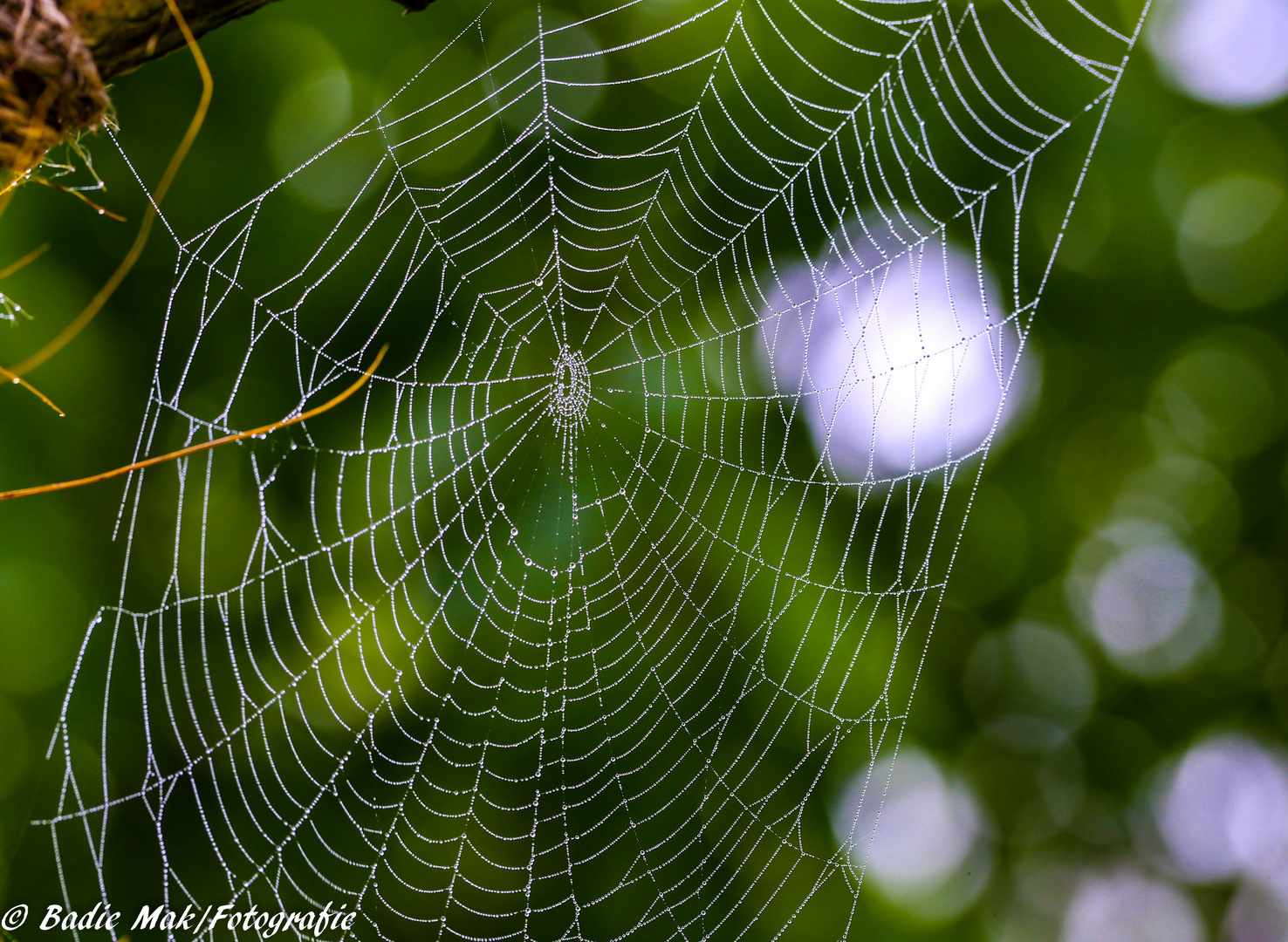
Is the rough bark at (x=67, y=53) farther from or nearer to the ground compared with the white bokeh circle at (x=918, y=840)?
farther from the ground

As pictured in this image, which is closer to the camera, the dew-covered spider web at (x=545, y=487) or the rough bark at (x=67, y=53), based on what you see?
the rough bark at (x=67, y=53)

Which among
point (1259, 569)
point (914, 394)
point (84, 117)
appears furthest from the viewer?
point (1259, 569)

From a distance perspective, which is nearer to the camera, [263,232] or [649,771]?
[263,232]

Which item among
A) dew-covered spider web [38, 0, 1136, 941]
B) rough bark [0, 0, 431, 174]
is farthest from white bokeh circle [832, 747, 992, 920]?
rough bark [0, 0, 431, 174]

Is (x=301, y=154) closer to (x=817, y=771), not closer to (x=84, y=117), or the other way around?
(x=84, y=117)

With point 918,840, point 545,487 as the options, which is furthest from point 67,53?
point 918,840

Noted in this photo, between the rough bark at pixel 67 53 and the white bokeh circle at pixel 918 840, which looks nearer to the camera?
the rough bark at pixel 67 53

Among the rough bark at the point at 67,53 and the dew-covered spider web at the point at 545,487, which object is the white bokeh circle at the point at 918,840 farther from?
the rough bark at the point at 67,53

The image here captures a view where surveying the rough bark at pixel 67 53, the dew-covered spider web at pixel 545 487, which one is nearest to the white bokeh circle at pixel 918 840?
the dew-covered spider web at pixel 545 487

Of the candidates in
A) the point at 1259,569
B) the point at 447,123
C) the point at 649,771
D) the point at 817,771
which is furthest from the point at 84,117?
the point at 1259,569
